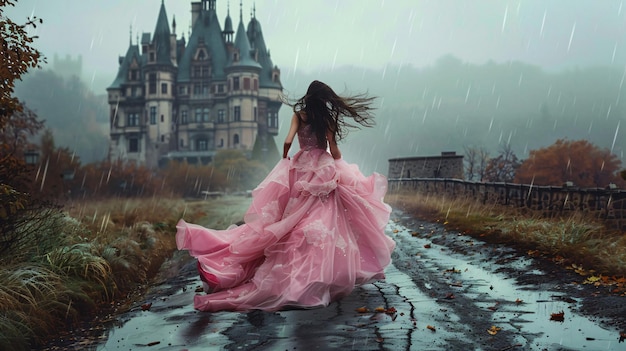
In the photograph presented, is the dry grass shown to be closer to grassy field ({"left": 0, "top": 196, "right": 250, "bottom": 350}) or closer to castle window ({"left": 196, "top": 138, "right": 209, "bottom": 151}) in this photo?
grassy field ({"left": 0, "top": 196, "right": 250, "bottom": 350})

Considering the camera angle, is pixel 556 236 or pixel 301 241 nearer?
pixel 301 241

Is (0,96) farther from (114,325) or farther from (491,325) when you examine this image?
(491,325)

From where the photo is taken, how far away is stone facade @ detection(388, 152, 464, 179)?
40.8 m

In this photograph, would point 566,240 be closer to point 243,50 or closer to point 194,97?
point 243,50

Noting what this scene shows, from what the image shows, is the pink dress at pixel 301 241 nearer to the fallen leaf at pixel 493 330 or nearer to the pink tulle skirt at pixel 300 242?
the pink tulle skirt at pixel 300 242

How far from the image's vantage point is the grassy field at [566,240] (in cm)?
724

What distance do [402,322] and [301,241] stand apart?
130 centimetres

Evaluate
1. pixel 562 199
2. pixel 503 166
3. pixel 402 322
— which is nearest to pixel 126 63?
pixel 503 166

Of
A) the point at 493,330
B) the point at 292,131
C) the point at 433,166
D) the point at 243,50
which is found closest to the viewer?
the point at 493,330

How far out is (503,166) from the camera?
199 feet

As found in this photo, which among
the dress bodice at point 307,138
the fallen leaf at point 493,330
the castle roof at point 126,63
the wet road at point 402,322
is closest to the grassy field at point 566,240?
the wet road at point 402,322

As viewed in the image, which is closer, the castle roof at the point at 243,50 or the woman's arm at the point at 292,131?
the woman's arm at the point at 292,131

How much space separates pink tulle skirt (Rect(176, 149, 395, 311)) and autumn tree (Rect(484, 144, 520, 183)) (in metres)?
54.1

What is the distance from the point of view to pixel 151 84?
3187 inches
